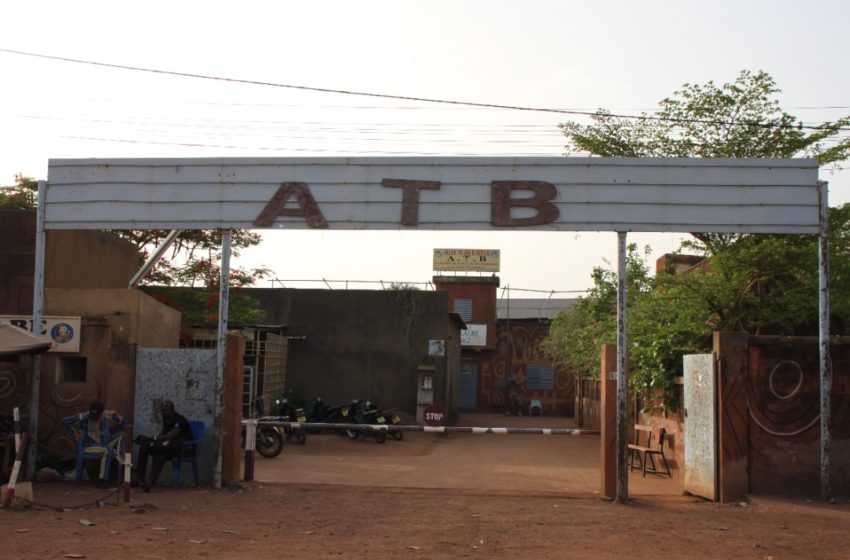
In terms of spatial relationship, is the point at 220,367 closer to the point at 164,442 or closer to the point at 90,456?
the point at 164,442

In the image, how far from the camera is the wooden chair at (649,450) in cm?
1602

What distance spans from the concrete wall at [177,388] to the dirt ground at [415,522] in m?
1.06

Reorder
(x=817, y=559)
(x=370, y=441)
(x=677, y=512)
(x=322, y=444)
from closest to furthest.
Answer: (x=817, y=559) < (x=677, y=512) < (x=322, y=444) < (x=370, y=441)

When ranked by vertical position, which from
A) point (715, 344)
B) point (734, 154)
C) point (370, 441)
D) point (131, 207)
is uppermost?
point (734, 154)

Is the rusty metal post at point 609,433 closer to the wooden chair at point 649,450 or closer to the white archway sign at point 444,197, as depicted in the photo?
the white archway sign at point 444,197

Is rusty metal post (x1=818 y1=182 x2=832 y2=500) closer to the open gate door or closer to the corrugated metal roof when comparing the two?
the open gate door

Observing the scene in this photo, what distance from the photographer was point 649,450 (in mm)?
15781

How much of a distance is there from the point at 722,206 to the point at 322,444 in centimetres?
1327

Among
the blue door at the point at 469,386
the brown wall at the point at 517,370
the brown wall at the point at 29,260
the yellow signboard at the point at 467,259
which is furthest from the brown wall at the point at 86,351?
the yellow signboard at the point at 467,259

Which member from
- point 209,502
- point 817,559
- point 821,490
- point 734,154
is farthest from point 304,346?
point 817,559

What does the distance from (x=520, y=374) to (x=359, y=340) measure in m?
18.0

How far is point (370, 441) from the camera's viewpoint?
23.8m

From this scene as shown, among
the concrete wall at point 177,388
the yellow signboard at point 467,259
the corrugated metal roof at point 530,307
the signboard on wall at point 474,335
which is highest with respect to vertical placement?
the yellow signboard at point 467,259

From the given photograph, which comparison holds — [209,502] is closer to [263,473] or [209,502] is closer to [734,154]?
[263,473]
